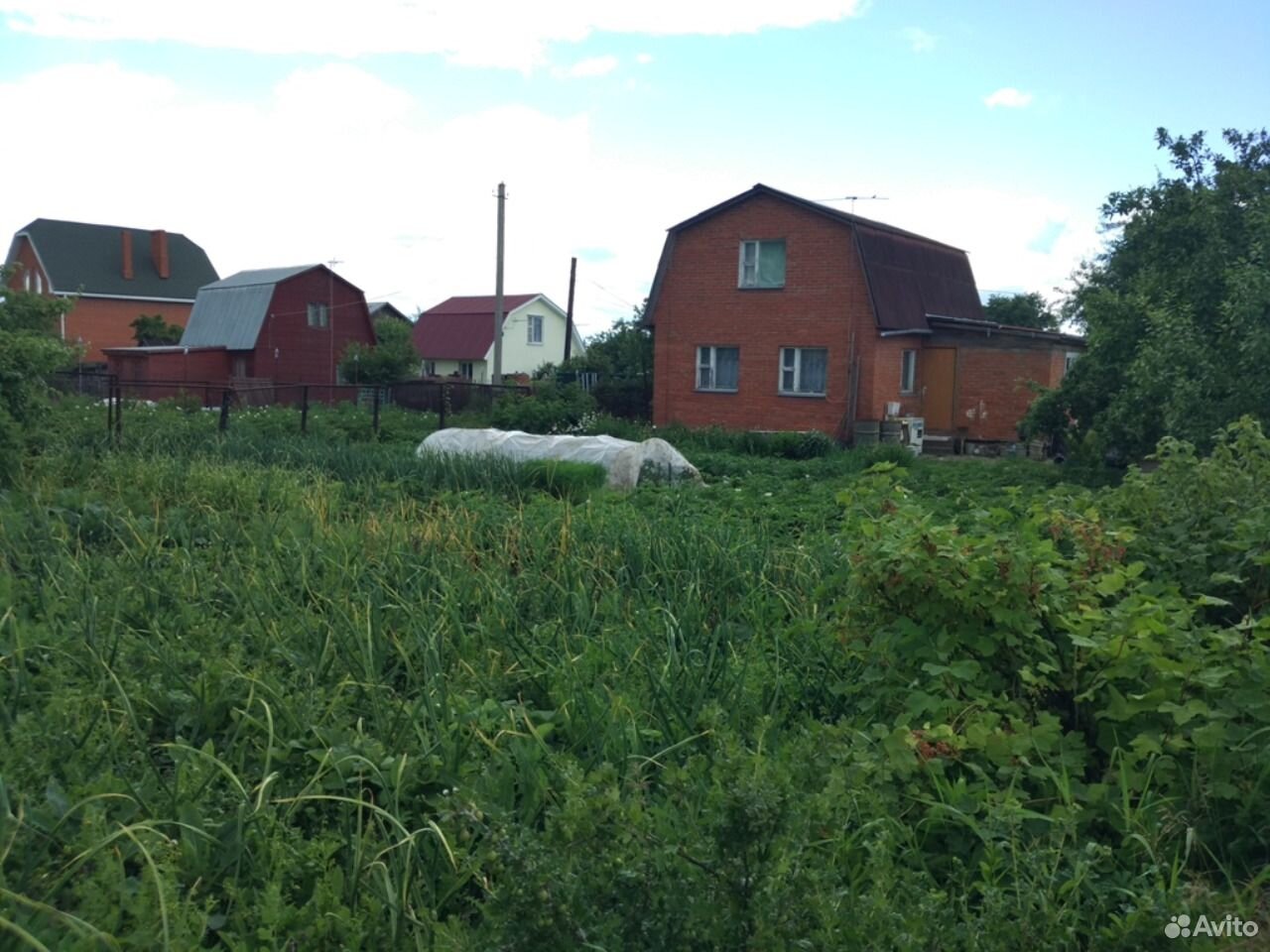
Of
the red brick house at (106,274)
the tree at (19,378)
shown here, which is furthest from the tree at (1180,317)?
the red brick house at (106,274)

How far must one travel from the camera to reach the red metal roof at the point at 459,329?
180 ft

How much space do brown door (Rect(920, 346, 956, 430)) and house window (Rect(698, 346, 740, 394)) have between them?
434 cm

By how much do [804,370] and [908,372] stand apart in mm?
2538

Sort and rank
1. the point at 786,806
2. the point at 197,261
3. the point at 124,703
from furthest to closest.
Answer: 1. the point at 197,261
2. the point at 124,703
3. the point at 786,806

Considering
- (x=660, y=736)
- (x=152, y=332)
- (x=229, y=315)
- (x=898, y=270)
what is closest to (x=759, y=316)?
(x=898, y=270)

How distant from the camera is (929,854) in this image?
3037 millimetres

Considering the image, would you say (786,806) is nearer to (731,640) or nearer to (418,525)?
(731,640)

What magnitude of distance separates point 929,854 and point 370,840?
1.53 m

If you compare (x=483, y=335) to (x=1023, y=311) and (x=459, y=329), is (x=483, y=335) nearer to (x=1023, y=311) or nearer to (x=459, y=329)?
(x=459, y=329)

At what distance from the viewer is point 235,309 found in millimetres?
38781

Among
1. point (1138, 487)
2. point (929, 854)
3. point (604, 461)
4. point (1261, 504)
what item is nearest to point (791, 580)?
point (1138, 487)

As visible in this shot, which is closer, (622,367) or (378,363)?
(622,367)

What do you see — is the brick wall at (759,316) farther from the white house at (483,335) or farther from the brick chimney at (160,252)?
the brick chimney at (160,252)

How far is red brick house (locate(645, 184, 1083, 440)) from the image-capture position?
23.2 metres
